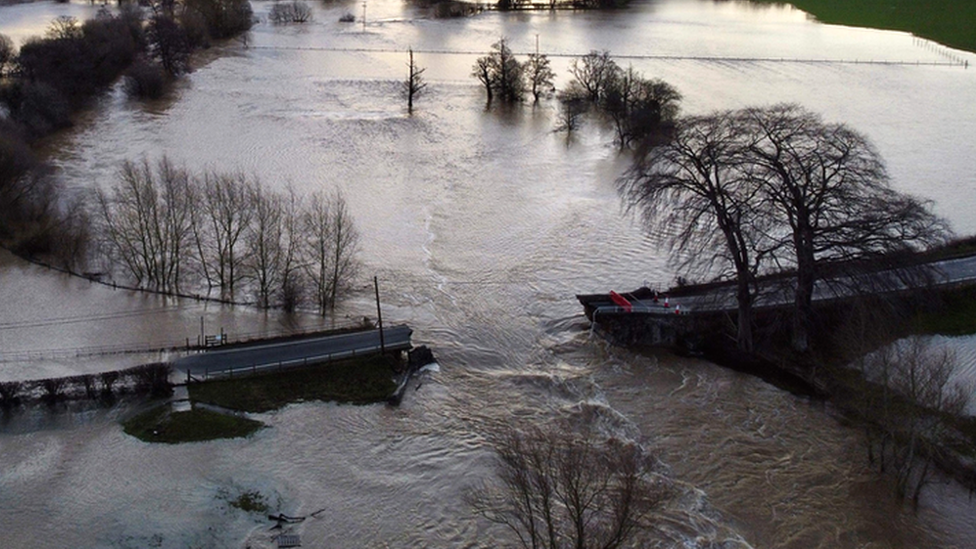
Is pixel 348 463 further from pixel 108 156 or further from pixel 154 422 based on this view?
pixel 108 156

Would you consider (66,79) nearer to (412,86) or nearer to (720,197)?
(412,86)

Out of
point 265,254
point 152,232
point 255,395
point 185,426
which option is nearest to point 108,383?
point 185,426

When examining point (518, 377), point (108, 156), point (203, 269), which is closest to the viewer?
point (518, 377)

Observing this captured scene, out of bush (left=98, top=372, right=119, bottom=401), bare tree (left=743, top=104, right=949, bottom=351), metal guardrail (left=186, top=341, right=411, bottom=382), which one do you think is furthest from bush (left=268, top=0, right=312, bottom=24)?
bush (left=98, top=372, right=119, bottom=401)

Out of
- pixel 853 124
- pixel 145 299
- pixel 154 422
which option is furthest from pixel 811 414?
pixel 853 124

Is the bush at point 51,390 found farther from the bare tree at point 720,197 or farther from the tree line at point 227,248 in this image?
the bare tree at point 720,197

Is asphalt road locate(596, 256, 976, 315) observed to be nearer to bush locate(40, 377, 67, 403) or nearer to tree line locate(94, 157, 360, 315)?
tree line locate(94, 157, 360, 315)

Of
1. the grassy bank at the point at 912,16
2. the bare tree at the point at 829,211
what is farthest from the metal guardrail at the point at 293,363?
the grassy bank at the point at 912,16
